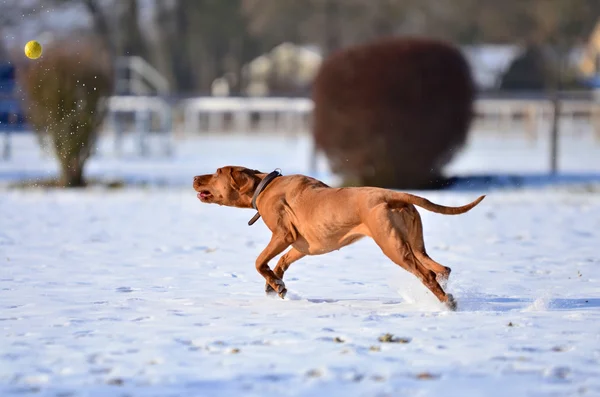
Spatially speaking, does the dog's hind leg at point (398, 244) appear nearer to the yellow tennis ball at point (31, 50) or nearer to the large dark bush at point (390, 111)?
the yellow tennis ball at point (31, 50)

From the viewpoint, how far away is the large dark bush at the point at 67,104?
15.5 metres

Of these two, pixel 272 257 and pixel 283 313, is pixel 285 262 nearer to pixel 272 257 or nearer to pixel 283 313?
pixel 272 257

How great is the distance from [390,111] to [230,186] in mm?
8704

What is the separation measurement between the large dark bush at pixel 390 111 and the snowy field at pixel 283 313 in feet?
10.6

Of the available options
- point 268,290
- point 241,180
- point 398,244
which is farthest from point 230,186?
point 398,244

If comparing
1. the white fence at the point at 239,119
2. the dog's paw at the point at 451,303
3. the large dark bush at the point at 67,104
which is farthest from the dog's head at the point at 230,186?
the white fence at the point at 239,119

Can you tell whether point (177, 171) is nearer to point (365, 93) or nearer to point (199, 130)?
point (365, 93)

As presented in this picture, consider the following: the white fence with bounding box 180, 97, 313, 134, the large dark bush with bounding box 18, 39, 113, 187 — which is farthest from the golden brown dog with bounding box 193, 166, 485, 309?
the white fence with bounding box 180, 97, 313, 134

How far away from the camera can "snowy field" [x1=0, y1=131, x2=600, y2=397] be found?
440 cm

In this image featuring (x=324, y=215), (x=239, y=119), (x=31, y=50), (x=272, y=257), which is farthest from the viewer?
(x=239, y=119)

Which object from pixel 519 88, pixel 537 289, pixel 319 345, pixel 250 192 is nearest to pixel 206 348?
pixel 319 345

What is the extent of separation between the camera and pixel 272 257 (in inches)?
253

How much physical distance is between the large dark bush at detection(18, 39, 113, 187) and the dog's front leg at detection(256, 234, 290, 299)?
31.6ft

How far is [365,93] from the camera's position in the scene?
15047 mm
